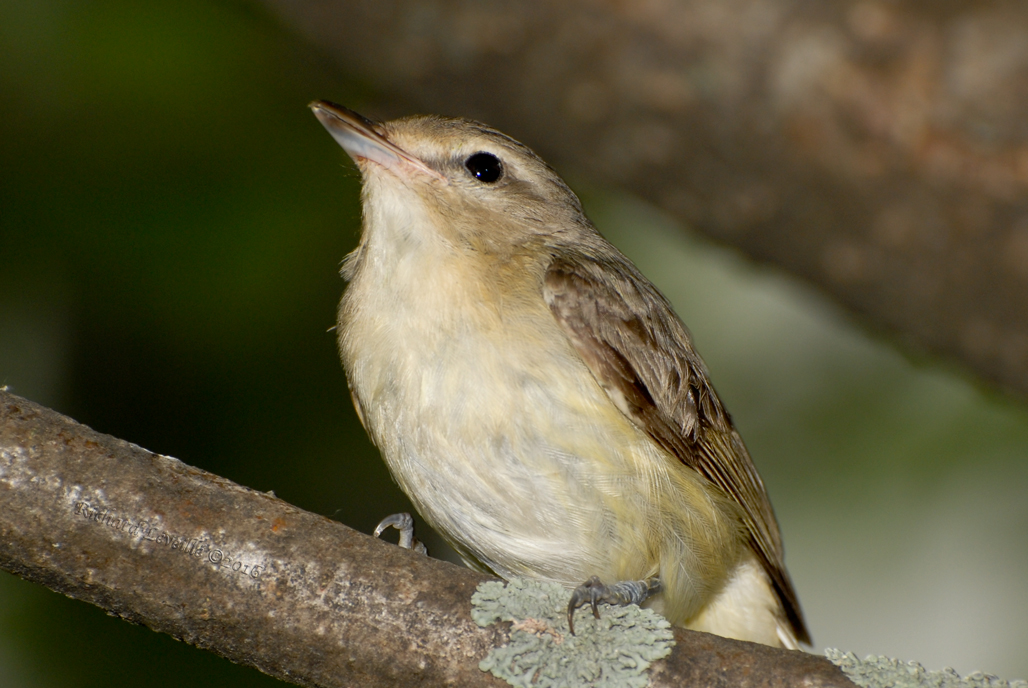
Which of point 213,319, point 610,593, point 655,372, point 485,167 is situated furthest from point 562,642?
point 213,319

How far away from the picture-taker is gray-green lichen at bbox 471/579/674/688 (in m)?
3.04

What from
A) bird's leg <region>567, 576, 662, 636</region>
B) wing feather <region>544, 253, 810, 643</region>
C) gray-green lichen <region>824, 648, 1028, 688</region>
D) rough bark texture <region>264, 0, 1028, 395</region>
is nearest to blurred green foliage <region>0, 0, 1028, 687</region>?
rough bark texture <region>264, 0, 1028, 395</region>

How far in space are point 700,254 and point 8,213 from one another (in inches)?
181

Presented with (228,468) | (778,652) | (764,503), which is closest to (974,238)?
(764,503)

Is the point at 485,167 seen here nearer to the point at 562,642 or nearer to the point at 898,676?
the point at 562,642

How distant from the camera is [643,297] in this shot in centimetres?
445

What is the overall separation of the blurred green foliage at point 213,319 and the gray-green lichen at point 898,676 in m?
3.48

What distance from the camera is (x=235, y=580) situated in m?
3.08

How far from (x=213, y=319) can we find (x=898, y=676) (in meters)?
4.03

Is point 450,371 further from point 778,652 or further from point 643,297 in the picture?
point 778,652

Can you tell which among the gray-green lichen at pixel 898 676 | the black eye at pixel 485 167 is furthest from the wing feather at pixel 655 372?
the gray-green lichen at pixel 898 676

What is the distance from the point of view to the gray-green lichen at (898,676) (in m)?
2.89

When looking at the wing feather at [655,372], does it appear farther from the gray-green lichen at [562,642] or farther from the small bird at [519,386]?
the gray-green lichen at [562,642]

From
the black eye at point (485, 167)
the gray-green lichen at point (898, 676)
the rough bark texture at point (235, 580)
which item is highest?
the black eye at point (485, 167)
